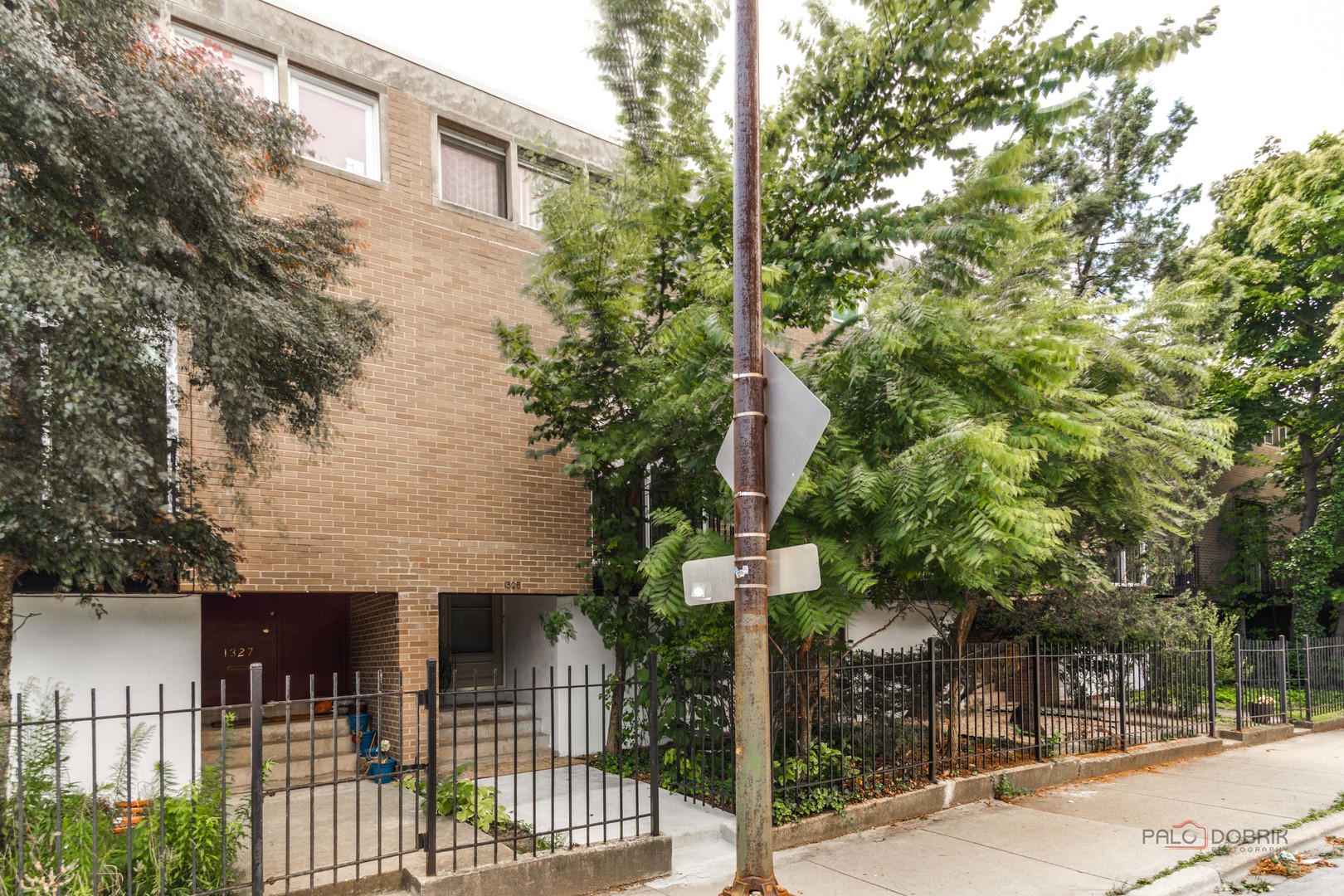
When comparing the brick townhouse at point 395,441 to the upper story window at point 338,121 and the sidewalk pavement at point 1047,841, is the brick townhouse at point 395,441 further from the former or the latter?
the sidewalk pavement at point 1047,841

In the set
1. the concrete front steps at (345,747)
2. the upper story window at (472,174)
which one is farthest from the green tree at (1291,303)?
the concrete front steps at (345,747)

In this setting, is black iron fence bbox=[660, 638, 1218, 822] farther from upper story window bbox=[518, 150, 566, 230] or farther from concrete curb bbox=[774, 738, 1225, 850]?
upper story window bbox=[518, 150, 566, 230]

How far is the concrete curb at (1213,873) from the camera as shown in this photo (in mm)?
6391

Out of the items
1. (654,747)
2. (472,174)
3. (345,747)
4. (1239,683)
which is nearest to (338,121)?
(472,174)

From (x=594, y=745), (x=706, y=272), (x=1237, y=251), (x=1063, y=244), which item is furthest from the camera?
(x=1237, y=251)

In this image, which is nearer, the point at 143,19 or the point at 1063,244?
the point at 143,19

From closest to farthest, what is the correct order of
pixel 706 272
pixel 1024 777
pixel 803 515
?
pixel 803 515 → pixel 706 272 → pixel 1024 777

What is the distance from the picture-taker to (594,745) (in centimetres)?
1109

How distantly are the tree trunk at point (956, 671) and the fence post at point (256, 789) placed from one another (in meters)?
6.83

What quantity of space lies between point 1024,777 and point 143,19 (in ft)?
34.7

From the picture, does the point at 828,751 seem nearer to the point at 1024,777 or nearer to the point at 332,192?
the point at 1024,777

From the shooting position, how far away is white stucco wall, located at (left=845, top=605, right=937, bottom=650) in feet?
50.7

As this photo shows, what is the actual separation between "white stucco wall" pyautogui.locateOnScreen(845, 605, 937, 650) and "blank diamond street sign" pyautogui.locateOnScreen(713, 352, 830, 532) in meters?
10.8

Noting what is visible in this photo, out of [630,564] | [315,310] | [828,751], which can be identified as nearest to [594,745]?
[630,564]
